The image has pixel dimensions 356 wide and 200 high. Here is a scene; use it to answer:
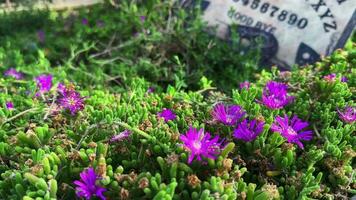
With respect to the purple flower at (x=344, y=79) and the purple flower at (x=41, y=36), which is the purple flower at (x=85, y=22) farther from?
the purple flower at (x=344, y=79)

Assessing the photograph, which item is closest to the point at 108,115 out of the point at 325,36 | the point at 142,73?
the point at 142,73

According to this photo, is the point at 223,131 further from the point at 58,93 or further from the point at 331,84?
the point at 58,93

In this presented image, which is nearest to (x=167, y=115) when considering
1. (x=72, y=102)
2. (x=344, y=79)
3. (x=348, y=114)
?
(x=72, y=102)

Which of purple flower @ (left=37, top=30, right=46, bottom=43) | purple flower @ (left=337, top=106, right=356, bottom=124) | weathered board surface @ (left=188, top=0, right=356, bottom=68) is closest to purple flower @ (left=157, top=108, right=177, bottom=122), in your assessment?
purple flower @ (left=337, top=106, right=356, bottom=124)

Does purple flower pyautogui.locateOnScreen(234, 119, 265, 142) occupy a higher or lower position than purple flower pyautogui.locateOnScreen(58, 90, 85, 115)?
higher

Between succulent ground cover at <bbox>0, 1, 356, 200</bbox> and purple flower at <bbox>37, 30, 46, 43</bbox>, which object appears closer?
succulent ground cover at <bbox>0, 1, 356, 200</bbox>

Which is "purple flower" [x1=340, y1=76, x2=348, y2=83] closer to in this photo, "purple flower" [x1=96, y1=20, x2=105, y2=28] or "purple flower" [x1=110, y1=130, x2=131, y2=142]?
"purple flower" [x1=110, y1=130, x2=131, y2=142]

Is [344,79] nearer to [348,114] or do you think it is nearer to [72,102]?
[348,114]

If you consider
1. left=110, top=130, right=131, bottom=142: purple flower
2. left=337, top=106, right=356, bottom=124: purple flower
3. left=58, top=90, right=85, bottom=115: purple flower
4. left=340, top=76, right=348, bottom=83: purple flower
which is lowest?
left=58, top=90, right=85, bottom=115: purple flower
